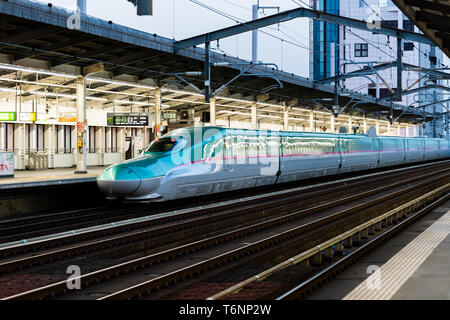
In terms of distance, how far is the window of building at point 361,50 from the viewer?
96.0 m

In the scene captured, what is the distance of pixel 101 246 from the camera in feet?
36.6

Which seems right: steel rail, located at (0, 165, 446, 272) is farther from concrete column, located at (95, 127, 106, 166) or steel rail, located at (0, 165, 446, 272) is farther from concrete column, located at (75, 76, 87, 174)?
concrete column, located at (95, 127, 106, 166)

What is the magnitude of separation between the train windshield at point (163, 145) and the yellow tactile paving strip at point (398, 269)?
797 centimetres

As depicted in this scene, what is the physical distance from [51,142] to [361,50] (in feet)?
245

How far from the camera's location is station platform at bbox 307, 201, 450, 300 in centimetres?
701

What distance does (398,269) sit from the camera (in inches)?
327

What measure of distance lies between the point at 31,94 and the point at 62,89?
1744 millimetres

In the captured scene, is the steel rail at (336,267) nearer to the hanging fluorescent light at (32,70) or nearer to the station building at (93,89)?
the station building at (93,89)

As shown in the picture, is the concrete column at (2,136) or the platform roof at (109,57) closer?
the platform roof at (109,57)

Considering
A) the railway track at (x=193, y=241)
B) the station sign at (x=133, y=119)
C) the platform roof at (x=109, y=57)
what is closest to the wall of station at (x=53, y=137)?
the station sign at (x=133, y=119)

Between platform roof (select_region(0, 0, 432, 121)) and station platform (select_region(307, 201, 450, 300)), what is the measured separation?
1474cm

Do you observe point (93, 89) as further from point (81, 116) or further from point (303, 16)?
point (303, 16)
